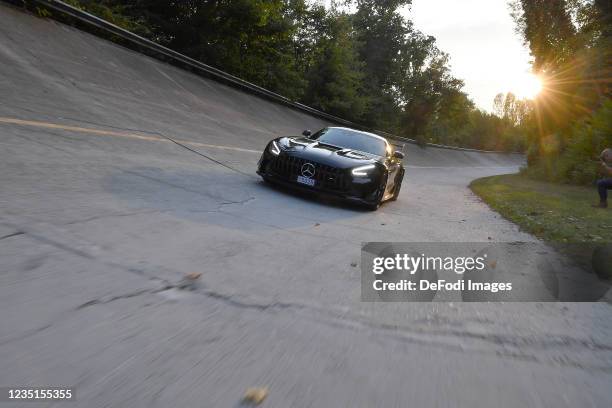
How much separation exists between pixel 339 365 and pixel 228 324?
2.10 feet

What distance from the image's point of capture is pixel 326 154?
8133mm

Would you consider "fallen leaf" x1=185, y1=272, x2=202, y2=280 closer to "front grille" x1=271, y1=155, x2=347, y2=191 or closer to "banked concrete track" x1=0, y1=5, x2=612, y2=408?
"banked concrete track" x1=0, y1=5, x2=612, y2=408

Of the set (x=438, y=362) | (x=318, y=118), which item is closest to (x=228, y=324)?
(x=438, y=362)

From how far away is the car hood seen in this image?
7.93 m

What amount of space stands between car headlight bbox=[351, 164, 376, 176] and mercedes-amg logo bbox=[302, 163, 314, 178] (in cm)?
66

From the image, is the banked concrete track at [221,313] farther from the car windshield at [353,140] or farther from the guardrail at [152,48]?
the guardrail at [152,48]

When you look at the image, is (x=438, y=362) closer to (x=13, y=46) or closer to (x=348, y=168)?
(x=348, y=168)

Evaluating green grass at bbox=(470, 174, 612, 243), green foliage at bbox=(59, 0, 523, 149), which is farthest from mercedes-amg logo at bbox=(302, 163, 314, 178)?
green foliage at bbox=(59, 0, 523, 149)

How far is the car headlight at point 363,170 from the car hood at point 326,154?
0.24 feet

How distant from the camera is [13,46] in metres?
11.4

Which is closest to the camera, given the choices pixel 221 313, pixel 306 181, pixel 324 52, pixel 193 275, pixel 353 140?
pixel 221 313

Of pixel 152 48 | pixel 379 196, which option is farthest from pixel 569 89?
pixel 379 196

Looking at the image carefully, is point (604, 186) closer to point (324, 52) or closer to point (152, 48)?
point (152, 48)

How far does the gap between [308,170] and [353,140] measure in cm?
203
